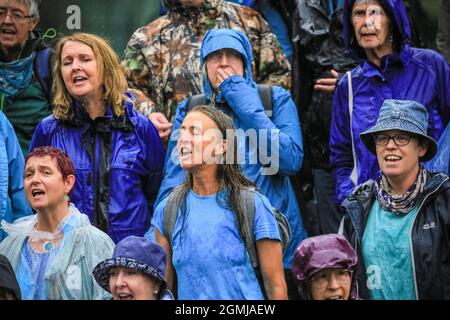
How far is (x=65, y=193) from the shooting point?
8219mm

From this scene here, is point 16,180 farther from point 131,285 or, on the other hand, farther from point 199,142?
point 131,285

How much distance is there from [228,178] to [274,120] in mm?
977

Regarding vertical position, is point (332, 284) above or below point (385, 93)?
below

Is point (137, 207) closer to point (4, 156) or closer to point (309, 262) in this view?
point (4, 156)

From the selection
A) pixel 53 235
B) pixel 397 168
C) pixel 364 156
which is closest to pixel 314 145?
pixel 364 156

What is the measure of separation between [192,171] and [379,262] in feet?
3.86

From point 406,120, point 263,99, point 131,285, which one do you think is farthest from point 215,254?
point 263,99

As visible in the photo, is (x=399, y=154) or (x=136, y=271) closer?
(x=136, y=271)

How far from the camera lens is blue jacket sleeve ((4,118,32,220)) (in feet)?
28.6

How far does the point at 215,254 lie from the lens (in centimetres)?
767

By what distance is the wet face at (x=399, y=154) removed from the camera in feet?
26.3

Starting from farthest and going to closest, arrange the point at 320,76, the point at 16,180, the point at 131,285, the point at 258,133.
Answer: the point at 320,76
the point at 16,180
the point at 258,133
the point at 131,285

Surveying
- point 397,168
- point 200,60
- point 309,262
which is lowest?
point 309,262

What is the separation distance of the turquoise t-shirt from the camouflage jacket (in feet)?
6.05
